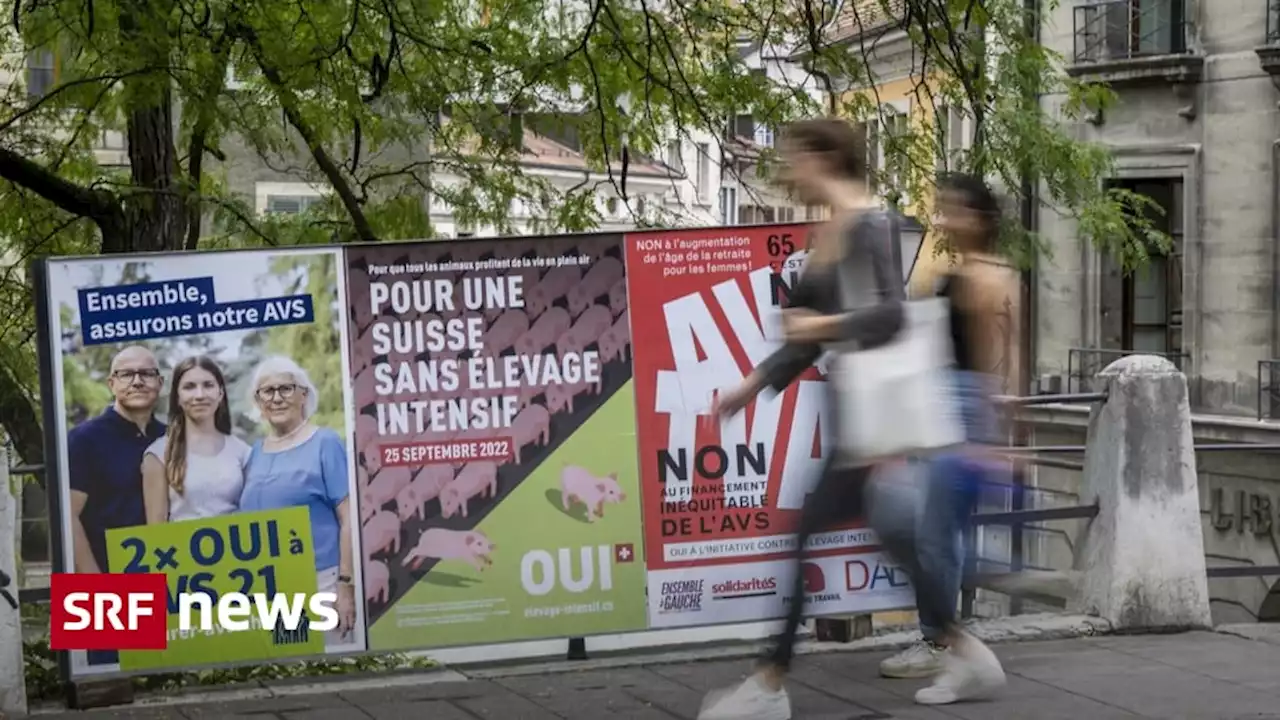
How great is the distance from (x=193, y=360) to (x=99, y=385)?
0.35 metres

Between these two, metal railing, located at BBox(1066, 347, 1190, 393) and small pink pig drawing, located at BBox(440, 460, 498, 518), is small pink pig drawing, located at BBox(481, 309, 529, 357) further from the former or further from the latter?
metal railing, located at BBox(1066, 347, 1190, 393)

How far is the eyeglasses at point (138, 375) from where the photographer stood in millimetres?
7105

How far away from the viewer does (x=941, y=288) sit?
755 centimetres

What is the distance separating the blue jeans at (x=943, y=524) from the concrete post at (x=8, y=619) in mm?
3367

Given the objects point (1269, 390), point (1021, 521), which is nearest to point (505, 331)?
point (1021, 521)

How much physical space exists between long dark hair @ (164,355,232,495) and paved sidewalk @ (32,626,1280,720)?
887 mm

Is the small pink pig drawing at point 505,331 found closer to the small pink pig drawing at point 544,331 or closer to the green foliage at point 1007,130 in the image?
the small pink pig drawing at point 544,331

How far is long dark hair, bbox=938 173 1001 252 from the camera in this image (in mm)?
7500

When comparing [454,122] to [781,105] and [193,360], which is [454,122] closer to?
[781,105]

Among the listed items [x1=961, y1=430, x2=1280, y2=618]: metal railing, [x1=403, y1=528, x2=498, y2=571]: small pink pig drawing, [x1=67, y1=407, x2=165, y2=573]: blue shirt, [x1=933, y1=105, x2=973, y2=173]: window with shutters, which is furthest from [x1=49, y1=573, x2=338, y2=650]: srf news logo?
[x1=933, y1=105, x2=973, y2=173]: window with shutters

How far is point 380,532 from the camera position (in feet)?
24.4

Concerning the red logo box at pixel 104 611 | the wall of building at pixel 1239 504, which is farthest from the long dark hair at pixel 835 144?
the wall of building at pixel 1239 504

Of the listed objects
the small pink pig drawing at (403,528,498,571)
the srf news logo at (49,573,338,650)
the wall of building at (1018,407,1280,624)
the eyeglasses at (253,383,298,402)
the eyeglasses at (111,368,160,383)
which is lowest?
the wall of building at (1018,407,1280,624)

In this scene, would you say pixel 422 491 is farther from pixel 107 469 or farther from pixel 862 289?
pixel 862 289
